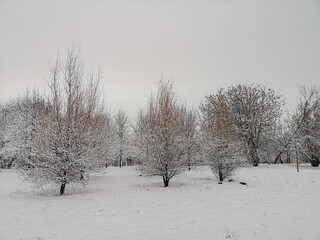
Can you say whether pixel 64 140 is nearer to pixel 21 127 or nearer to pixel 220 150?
pixel 220 150

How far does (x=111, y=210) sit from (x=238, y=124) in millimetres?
21807

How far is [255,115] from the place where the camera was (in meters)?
26.1

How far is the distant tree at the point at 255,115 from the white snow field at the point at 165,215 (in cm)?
1514

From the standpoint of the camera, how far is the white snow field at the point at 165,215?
20.1 feet

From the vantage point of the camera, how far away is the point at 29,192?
12844 millimetres

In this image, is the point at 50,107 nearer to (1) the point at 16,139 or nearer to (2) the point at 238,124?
(1) the point at 16,139

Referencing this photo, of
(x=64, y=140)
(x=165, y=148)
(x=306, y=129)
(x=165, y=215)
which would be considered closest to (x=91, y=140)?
(x=64, y=140)

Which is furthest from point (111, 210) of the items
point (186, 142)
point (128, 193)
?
point (186, 142)

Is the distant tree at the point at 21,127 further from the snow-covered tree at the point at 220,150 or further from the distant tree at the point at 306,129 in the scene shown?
the distant tree at the point at 306,129

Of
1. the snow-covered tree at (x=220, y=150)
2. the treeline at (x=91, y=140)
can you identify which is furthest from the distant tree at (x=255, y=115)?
the snow-covered tree at (x=220, y=150)

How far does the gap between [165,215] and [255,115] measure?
860 inches

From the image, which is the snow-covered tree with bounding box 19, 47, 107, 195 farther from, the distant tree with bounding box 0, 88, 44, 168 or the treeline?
the distant tree with bounding box 0, 88, 44, 168

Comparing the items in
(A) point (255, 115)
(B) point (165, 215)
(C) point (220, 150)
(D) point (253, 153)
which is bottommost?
(B) point (165, 215)

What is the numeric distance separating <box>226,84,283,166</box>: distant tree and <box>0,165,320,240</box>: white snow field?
1514cm
